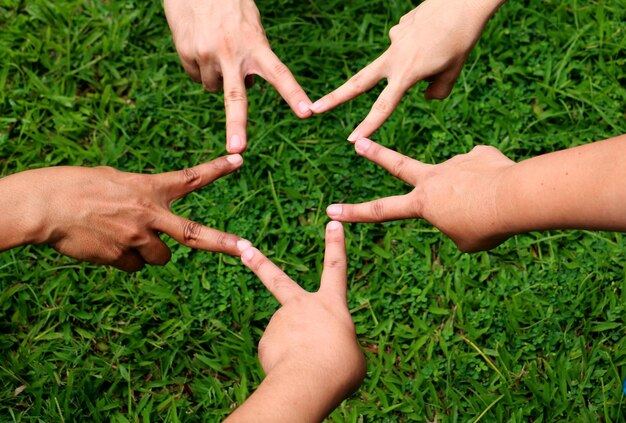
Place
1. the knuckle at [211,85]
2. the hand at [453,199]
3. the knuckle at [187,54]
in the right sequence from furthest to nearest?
the knuckle at [211,85] → the knuckle at [187,54] → the hand at [453,199]

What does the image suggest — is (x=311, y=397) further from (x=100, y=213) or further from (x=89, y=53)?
(x=89, y=53)

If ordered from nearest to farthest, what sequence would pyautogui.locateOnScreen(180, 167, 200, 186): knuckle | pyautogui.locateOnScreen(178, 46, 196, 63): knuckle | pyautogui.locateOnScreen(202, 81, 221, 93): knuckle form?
pyautogui.locateOnScreen(180, 167, 200, 186): knuckle < pyautogui.locateOnScreen(178, 46, 196, 63): knuckle < pyautogui.locateOnScreen(202, 81, 221, 93): knuckle

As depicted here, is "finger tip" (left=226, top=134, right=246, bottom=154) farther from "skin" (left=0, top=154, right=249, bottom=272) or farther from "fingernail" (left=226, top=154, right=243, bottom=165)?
"skin" (left=0, top=154, right=249, bottom=272)

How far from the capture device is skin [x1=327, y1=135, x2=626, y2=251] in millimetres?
2072

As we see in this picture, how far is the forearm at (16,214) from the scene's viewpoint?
2621mm

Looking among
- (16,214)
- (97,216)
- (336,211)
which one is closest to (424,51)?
(336,211)

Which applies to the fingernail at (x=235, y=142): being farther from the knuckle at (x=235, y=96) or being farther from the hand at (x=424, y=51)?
the hand at (x=424, y=51)

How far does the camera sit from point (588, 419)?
117 inches

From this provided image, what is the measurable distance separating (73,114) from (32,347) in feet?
4.27

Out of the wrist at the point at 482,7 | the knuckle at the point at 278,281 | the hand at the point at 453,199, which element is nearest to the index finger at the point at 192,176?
the hand at the point at 453,199

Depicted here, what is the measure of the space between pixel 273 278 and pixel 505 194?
870 mm

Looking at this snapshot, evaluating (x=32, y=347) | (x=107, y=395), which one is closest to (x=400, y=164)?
(x=107, y=395)

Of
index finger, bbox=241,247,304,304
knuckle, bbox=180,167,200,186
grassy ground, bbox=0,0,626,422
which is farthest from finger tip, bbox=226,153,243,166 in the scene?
grassy ground, bbox=0,0,626,422

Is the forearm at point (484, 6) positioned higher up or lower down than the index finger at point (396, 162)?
higher up
